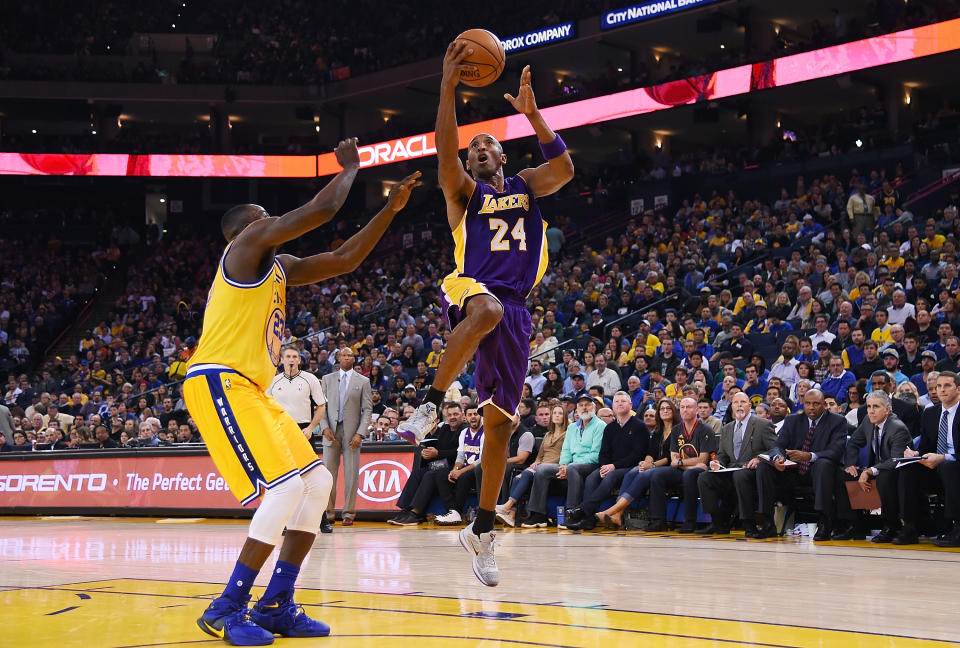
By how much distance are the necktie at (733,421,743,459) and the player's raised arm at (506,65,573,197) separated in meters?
5.00

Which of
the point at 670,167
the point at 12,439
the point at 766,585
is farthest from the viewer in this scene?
the point at 670,167

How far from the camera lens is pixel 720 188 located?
80.8 feet

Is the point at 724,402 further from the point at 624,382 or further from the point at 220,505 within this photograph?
the point at 220,505

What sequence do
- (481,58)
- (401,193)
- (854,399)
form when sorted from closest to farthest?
(401,193), (481,58), (854,399)

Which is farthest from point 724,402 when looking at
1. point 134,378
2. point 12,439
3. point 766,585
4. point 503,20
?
point 503,20

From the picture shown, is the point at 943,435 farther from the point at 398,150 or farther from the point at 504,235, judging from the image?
the point at 398,150

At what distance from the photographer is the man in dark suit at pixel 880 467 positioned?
888 centimetres

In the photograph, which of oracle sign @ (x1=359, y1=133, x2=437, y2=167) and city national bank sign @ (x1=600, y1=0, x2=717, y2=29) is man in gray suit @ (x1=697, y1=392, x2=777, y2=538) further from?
oracle sign @ (x1=359, y1=133, x2=437, y2=167)

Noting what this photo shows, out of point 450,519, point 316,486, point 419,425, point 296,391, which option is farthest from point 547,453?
point 316,486

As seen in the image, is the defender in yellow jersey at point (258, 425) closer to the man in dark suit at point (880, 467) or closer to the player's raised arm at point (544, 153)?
the player's raised arm at point (544, 153)

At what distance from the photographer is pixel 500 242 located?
19.3 feet

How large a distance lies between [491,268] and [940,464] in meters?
4.96

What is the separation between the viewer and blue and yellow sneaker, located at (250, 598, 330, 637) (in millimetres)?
4309

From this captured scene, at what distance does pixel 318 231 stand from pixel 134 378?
11.8 meters
